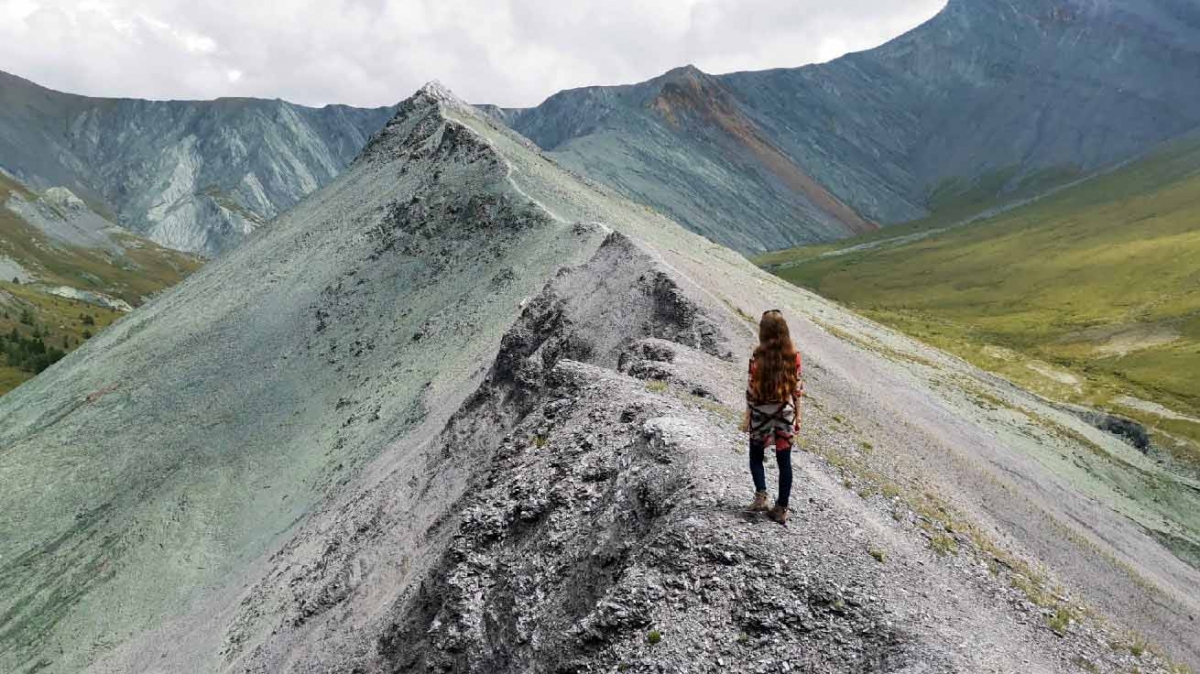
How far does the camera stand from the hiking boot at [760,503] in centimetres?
1496

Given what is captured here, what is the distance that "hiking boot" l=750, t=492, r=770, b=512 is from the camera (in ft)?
49.1

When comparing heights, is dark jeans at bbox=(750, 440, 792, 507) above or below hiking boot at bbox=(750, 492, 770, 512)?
above

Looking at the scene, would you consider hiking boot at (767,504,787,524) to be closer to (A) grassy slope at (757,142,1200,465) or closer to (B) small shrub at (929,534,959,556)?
(B) small shrub at (929,534,959,556)

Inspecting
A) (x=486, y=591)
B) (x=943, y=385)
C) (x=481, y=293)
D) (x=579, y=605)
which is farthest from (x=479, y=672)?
(x=943, y=385)

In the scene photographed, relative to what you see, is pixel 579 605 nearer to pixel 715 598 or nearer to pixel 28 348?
pixel 715 598

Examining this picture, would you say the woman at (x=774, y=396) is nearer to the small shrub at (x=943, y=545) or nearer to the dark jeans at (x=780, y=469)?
the dark jeans at (x=780, y=469)

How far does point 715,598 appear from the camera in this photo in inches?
555

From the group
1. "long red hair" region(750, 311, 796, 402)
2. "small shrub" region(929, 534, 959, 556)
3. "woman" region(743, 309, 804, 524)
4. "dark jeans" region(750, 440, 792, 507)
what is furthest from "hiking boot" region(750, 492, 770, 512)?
"small shrub" region(929, 534, 959, 556)

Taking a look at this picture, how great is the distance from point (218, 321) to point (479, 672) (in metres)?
55.5

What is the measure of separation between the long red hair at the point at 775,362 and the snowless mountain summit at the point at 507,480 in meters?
2.69

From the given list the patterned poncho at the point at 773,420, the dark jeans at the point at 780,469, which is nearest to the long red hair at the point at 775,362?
the patterned poncho at the point at 773,420

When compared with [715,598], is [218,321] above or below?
above

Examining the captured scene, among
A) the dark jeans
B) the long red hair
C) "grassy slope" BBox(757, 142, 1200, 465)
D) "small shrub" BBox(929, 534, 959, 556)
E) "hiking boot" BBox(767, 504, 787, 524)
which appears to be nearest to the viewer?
the long red hair

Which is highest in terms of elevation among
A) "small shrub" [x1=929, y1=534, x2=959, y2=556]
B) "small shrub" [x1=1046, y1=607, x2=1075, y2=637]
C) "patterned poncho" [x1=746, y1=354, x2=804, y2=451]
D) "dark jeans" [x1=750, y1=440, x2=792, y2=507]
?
"patterned poncho" [x1=746, y1=354, x2=804, y2=451]
